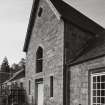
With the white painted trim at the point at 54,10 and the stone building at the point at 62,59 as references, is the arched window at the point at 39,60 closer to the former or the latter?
the stone building at the point at 62,59

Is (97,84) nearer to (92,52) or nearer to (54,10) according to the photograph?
(92,52)

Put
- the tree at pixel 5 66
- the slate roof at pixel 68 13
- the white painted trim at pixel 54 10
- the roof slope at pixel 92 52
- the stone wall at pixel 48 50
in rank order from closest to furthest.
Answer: the roof slope at pixel 92 52, the stone wall at pixel 48 50, the white painted trim at pixel 54 10, the slate roof at pixel 68 13, the tree at pixel 5 66

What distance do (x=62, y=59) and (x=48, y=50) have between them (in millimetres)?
2568

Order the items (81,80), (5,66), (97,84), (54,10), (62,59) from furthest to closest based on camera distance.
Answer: (5,66)
(54,10)
(62,59)
(81,80)
(97,84)

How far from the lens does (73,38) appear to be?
17.5 meters

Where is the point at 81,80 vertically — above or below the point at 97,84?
above

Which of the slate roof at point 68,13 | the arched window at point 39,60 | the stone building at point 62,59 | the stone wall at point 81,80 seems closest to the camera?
the stone wall at point 81,80

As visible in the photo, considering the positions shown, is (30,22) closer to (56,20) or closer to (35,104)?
(56,20)

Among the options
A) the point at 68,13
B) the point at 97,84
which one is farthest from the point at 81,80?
the point at 68,13

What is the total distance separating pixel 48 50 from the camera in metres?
19.1

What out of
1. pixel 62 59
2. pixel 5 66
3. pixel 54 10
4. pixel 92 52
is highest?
pixel 54 10

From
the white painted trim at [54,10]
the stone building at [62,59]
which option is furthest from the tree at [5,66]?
the white painted trim at [54,10]

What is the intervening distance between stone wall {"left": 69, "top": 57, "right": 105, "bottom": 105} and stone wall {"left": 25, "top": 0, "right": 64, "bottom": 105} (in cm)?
100

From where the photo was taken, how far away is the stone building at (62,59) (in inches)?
563
